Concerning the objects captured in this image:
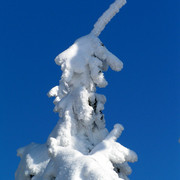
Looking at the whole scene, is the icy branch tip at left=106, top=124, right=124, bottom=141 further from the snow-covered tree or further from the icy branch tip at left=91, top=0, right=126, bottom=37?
the icy branch tip at left=91, top=0, right=126, bottom=37

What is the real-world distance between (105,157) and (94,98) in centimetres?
301

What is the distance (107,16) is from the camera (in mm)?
10297

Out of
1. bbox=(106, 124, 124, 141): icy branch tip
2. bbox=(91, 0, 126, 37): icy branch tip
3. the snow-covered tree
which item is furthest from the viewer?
bbox=(91, 0, 126, 37): icy branch tip

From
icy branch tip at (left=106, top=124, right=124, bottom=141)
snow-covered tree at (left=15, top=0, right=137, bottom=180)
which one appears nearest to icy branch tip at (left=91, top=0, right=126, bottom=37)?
snow-covered tree at (left=15, top=0, right=137, bottom=180)

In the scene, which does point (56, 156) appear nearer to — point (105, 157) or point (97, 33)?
point (105, 157)

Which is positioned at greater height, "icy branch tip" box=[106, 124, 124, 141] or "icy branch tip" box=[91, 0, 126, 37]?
"icy branch tip" box=[91, 0, 126, 37]

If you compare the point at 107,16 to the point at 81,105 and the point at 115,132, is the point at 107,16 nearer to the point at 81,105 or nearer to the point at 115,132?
the point at 81,105

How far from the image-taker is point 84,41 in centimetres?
1008

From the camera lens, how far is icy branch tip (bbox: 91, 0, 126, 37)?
10.3m

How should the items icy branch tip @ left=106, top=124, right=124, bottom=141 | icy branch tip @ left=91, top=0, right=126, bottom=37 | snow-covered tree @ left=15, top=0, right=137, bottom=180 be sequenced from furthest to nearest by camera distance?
icy branch tip @ left=91, top=0, right=126, bottom=37 < snow-covered tree @ left=15, top=0, right=137, bottom=180 < icy branch tip @ left=106, top=124, right=124, bottom=141

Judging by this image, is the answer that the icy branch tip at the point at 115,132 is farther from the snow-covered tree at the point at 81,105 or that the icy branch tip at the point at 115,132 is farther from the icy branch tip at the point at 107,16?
the icy branch tip at the point at 107,16

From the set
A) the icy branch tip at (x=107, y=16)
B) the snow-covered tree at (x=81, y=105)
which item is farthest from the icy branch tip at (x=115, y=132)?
the icy branch tip at (x=107, y=16)

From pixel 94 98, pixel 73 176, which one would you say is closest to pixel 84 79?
pixel 94 98

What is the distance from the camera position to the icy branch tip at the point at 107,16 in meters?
10.3
